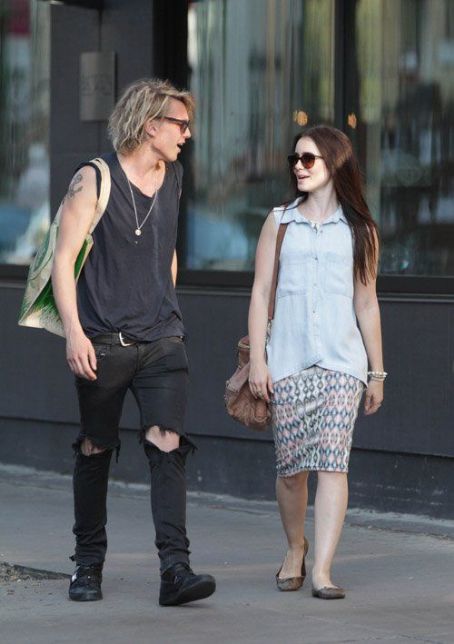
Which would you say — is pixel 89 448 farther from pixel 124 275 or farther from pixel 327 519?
pixel 327 519

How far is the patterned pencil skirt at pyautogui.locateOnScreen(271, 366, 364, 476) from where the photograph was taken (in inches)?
240

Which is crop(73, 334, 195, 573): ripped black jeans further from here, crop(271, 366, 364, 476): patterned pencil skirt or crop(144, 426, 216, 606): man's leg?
crop(271, 366, 364, 476): patterned pencil skirt

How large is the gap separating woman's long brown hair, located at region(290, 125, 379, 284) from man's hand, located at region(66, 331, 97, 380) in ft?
3.46

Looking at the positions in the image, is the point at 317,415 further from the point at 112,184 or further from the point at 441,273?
the point at 441,273

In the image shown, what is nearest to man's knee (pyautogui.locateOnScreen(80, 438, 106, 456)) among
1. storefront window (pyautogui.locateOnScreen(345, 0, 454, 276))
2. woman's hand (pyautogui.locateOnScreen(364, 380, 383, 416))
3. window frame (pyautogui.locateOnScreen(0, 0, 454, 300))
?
woman's hand (pyautogui.locateOnScreen(364, 380, 383, 416))

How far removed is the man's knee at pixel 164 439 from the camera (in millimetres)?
6059

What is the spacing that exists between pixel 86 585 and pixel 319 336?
4.30 ft

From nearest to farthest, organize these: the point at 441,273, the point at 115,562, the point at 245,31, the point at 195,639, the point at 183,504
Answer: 1. the point at 195,639
2. the point at 183,504
3. the point at 115,562
4. the point at 441,273
5. the point at 245,31

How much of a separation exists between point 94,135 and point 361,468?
2662 mm

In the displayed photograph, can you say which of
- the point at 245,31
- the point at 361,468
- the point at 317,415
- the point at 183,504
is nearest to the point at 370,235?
the point at 317,415

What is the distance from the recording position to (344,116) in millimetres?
8547

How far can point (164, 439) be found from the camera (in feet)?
19.9

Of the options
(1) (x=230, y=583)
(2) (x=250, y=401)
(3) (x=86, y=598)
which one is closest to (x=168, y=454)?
(2) (x=250, y=401)

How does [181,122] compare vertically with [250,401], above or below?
above
